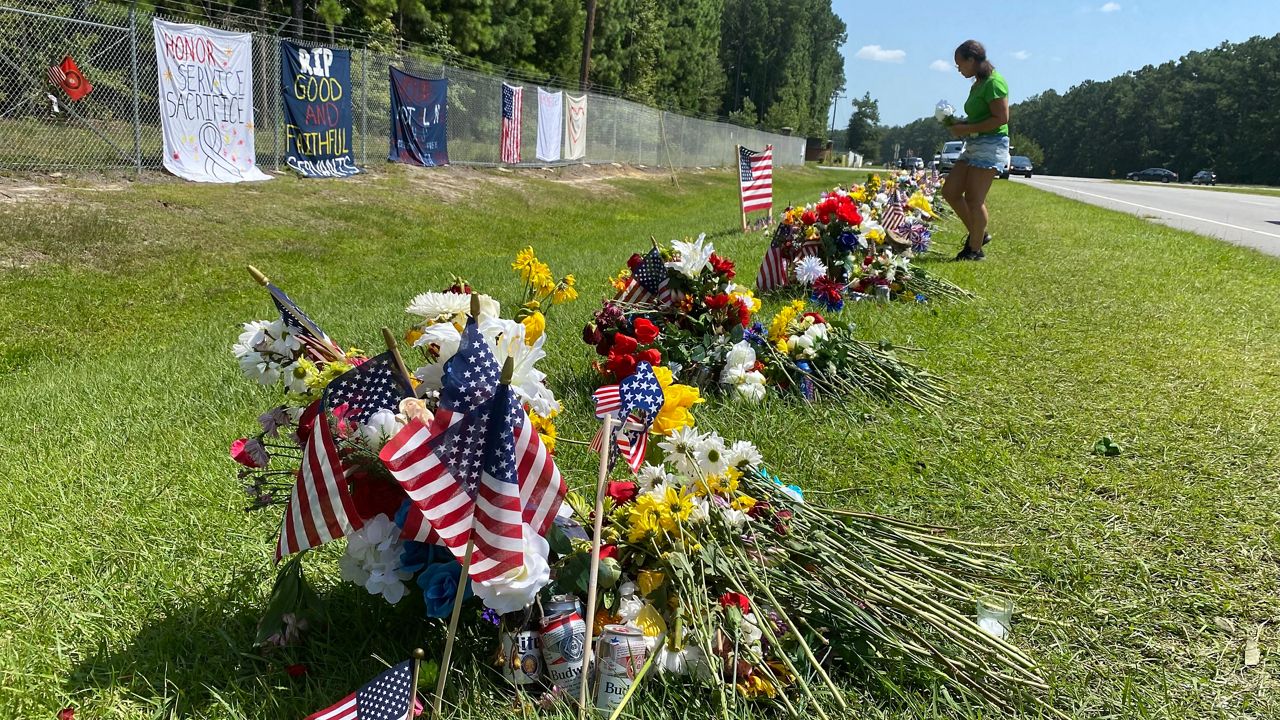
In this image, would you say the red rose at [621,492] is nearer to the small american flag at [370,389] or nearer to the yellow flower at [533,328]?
the yellow flower at [533,328]

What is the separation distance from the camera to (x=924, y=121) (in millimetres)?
184375

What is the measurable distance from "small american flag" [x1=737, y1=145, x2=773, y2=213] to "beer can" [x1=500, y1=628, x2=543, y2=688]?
34.0ft

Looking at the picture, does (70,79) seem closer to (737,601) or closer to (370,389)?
(370,389)

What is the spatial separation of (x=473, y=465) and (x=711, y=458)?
69 centimetres

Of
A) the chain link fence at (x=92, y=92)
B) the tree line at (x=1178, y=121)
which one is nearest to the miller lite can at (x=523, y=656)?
the chain link fence at (x=92, y=92)

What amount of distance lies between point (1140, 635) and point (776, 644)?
3.41 feet

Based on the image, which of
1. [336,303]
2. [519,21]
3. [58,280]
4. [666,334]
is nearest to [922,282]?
[666,334]

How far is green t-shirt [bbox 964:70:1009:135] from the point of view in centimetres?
784

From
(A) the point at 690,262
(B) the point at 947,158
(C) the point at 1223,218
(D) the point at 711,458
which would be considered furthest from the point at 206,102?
(B) the point at 947,158

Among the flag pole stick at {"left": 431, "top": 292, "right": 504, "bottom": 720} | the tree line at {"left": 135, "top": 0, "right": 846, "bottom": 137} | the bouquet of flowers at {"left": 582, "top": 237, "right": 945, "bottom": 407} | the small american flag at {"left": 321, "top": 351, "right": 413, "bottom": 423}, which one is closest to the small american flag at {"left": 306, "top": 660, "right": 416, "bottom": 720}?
the flag pole stick at {"left": 431, "top": 292, "right": 504, "bottom": 720}

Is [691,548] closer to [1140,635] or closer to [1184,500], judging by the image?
[1140,635]

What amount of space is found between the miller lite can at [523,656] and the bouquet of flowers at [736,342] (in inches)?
80.1

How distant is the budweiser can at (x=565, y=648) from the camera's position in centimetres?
184

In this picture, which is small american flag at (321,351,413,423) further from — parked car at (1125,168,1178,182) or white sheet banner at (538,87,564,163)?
parked car at (1125,168,1178,182)
